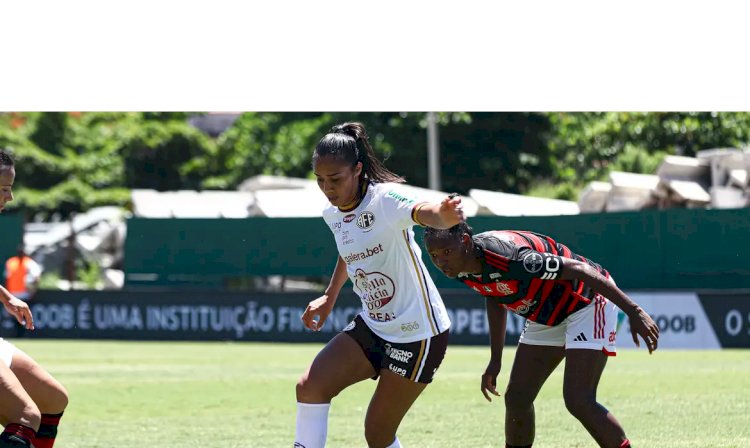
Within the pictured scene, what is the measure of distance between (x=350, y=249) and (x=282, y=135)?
37419mm

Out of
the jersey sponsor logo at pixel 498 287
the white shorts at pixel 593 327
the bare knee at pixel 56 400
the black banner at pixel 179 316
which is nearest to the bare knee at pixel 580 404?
the white shorts at pixel 593 327

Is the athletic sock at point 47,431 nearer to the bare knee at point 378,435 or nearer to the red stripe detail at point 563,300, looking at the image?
the bare knee at point 378,435

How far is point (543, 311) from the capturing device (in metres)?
7.44

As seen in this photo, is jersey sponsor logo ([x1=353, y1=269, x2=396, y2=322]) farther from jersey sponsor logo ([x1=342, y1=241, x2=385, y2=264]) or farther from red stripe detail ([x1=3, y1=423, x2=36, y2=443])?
red stripe detail ([x1=3, y1=423, x2=36, y2=443])

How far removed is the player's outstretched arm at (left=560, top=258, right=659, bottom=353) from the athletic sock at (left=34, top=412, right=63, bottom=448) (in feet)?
9.42

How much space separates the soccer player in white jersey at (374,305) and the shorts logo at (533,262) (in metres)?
0.51

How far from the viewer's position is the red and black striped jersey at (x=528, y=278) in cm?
702

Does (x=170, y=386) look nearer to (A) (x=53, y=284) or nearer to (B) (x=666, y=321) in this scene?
(B) (x=666, y=321)

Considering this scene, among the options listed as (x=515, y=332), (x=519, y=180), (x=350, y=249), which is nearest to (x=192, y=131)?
(x=519, y=180)

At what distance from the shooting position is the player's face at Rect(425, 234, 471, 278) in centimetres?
696

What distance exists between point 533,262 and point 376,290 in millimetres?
876

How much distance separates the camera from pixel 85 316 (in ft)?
83.0

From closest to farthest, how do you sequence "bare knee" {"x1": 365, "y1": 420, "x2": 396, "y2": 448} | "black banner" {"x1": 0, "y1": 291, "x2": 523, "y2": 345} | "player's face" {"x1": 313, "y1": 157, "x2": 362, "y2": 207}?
"player's face" {"x1": 313, "y1": 157, "x2": 362, "y2": 207} < "bare knee" {"x1": 365, "y1": 420, "x2": 396, "y2": 448} < "black banner" {"x1": 0, "y1": 291, "x2": 523, "y2": 345}

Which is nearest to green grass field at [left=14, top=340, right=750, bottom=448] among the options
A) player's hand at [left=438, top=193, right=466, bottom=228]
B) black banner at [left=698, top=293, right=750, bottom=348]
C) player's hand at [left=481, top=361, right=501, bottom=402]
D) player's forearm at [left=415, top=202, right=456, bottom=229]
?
black banner at [left=698, top=293, right=750, bottom=348]
